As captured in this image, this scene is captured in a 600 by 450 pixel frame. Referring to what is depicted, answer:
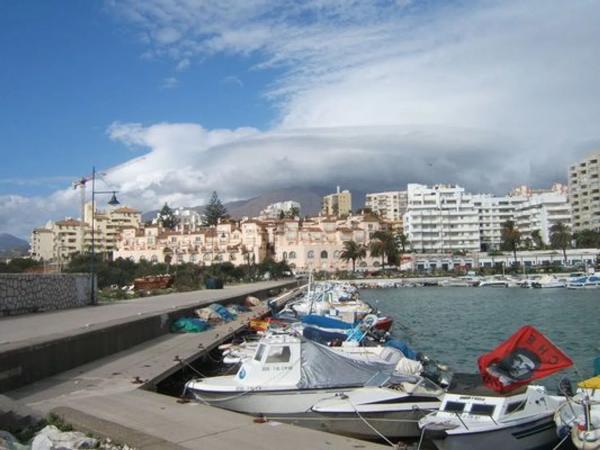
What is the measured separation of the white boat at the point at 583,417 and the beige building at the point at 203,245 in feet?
521

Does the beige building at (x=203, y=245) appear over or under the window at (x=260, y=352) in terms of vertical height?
over

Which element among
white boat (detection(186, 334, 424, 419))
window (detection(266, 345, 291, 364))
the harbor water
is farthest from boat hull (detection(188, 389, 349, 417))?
the harbor water

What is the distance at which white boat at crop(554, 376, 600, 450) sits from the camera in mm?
13289

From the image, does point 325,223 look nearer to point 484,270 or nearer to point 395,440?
point 484,270

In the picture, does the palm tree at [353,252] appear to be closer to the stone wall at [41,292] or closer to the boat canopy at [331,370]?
the stone wall at [41,292]

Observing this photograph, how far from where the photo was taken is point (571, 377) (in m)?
25.3

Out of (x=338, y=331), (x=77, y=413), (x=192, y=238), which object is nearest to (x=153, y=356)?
(x=338, y=331)

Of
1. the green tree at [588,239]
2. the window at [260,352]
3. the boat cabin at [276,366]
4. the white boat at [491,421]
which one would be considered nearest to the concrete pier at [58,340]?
the boat cabin at [276,366]

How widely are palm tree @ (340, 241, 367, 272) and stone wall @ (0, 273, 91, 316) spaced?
130 m

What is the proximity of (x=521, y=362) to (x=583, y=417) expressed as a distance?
1782 millimetres

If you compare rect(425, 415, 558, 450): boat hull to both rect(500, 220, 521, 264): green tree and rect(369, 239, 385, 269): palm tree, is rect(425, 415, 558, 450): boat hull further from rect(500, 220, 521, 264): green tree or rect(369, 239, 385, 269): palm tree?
rect(500, 220, 521, 264): green tree

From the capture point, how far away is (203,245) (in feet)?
598

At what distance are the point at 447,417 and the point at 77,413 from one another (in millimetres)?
7620

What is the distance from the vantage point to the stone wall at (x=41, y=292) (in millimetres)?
31891
